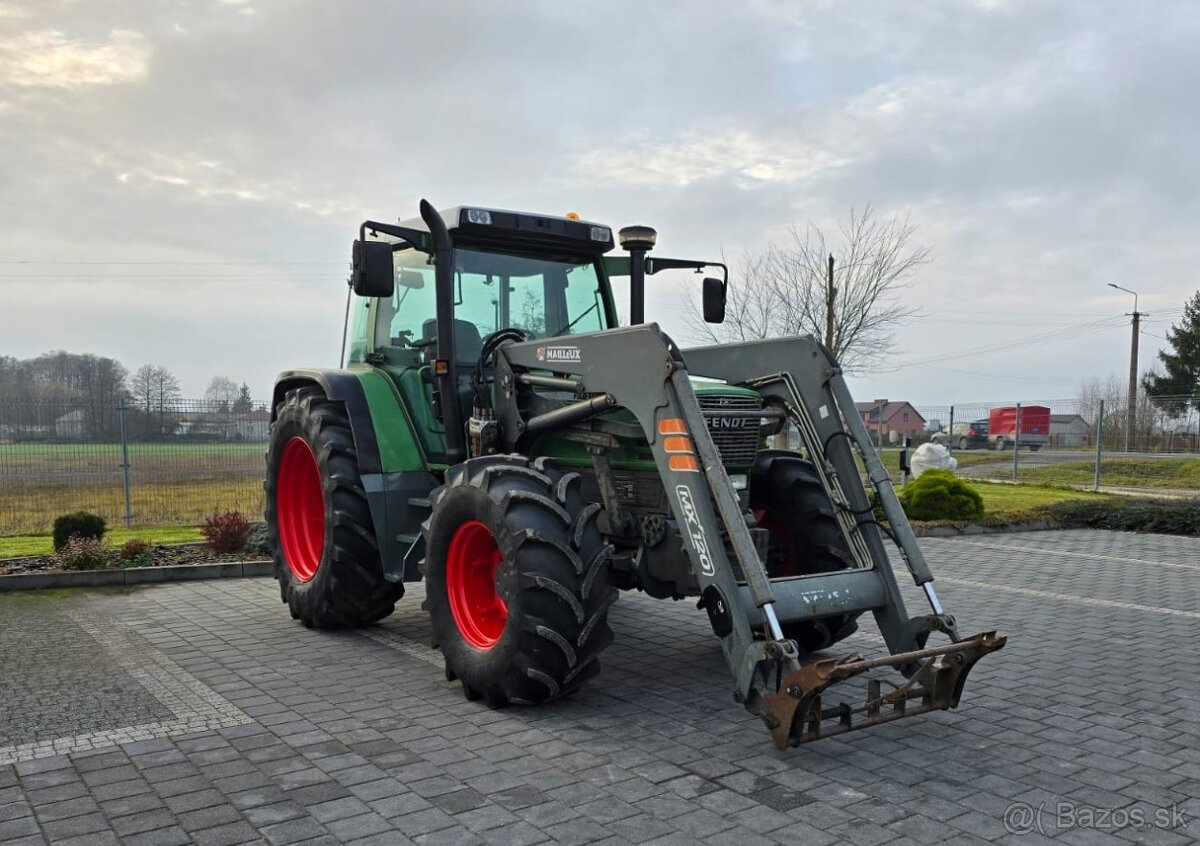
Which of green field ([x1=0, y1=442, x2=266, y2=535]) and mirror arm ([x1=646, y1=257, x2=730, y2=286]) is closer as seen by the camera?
mirror arm ([x1=646, y1=257, x2=730, y2=286])

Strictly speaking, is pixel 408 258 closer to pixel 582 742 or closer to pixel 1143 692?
pixel 582 742

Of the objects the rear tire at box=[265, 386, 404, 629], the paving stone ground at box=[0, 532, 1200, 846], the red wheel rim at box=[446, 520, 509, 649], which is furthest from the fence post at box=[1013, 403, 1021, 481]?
the red wheel rim at box=[446, 520, 509, 649]

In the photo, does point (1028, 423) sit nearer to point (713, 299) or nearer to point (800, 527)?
point (713, 299)

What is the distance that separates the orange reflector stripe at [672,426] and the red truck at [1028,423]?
19.3 metres

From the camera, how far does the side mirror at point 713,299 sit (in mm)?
6777

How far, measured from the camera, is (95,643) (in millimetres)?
6281

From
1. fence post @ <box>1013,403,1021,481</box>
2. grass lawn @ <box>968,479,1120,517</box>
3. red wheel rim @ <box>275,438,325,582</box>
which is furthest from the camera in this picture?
fence post @ <box>1013,403,1021,481</box>

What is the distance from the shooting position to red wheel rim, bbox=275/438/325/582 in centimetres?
740

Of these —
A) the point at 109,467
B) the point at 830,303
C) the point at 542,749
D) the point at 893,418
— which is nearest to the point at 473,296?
the point at 542,749

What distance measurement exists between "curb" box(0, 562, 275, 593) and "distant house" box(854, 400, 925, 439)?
→ 17193 mm

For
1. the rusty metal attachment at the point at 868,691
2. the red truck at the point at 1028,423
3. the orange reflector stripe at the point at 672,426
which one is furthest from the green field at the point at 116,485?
the red truck at the point at 1028,423

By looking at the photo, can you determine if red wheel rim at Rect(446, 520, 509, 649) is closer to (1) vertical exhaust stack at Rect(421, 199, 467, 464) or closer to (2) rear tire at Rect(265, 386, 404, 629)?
(1) vertical exhaust stack at Rect(421, 199, 467, 464)

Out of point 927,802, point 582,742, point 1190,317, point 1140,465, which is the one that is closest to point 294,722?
point 582,742

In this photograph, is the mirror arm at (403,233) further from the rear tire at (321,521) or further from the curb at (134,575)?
the curb at (134,575)
